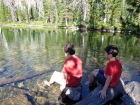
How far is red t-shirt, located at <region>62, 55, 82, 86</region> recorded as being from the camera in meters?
5.35

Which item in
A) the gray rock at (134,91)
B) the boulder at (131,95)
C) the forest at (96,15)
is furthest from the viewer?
the forest at (96,15)

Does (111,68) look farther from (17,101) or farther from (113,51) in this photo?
(17,101)

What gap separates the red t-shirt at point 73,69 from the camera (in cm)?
535

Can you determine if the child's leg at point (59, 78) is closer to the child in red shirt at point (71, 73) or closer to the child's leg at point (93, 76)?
the child in red shirt at point (71, 73)

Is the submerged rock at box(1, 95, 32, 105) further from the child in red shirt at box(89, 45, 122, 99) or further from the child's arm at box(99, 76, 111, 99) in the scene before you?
the child in red shirt at box(89, 45, 122, 99)

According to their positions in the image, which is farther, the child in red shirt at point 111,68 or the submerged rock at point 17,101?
the submerged rock at point 17,101

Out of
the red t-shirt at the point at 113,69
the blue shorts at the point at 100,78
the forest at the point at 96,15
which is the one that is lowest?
the blue shorts at the point at 100,78

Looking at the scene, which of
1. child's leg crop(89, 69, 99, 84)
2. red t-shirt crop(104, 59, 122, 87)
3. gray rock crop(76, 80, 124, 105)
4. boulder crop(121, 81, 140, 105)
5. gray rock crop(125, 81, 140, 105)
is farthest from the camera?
child's leg crop(89, 69, 99, 84)

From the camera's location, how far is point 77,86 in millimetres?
5871

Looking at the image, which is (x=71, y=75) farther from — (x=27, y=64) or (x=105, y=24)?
(x=105, y=24)

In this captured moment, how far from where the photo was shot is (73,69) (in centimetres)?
549

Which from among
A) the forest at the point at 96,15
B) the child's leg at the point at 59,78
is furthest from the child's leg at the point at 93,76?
the forest at the point at 96,15

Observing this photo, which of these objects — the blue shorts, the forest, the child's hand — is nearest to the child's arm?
the child's hand

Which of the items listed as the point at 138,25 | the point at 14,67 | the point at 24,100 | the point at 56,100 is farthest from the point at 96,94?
the point at 138,25
